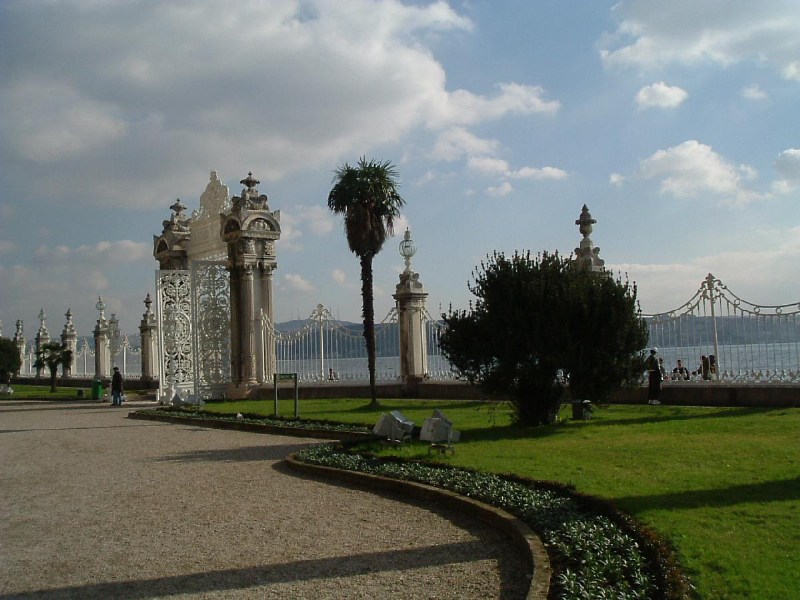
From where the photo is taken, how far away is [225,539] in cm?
783

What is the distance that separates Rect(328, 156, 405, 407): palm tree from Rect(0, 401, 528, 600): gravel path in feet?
36.9

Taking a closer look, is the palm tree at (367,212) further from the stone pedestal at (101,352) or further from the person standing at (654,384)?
the stone pedestal at (101,352)

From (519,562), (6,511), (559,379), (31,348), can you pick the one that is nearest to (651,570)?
(519,562)

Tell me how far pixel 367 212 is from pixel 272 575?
17.9 metres

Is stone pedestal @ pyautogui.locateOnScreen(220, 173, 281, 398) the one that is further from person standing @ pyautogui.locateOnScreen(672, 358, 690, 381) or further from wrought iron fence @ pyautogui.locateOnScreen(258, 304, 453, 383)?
person standing @ pyautogui.locateOnScreen(672, 358, 690, 381)

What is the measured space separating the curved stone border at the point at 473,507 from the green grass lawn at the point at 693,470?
0.97 m

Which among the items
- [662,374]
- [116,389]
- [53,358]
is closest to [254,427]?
[662,374]

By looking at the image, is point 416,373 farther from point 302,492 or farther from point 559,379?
point 302,492

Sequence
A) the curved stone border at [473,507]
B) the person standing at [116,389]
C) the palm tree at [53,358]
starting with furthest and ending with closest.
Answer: the palm tree at [53,358] → the person standing at [116,389] → the curved stone border at [473,507]

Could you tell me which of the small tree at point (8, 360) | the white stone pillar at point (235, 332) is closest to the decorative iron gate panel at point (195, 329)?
the white stone pillar at point (235, 332)

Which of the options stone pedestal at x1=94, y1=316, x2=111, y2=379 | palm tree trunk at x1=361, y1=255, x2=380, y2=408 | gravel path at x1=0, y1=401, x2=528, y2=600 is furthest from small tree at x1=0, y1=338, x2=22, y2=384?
gravel path at x1=0, y1=401, x2=528, y2=600

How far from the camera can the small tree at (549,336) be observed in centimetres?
1413

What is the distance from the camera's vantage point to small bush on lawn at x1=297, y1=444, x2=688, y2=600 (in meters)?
5.61

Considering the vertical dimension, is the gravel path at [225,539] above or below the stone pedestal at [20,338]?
below
